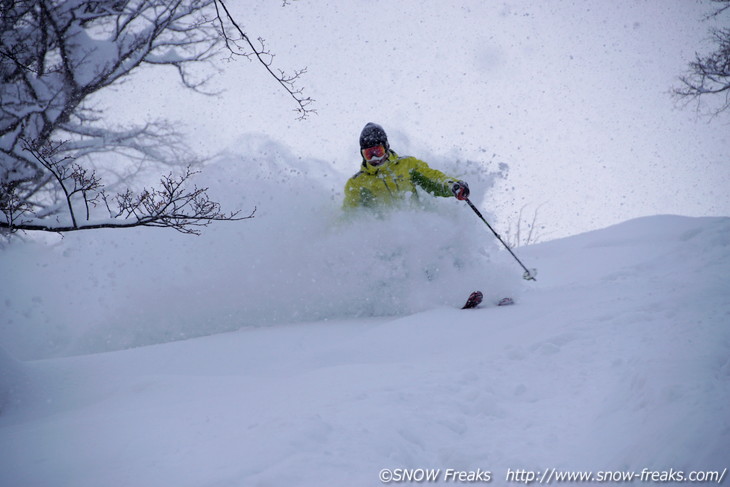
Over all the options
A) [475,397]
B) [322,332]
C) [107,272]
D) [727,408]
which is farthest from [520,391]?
[107,272]

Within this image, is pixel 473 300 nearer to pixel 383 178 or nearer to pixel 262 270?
pixel 383 178

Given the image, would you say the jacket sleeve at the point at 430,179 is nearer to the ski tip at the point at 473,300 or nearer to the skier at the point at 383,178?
the skier at the point at 383,178

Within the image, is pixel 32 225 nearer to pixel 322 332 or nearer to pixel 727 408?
pixel 322 332

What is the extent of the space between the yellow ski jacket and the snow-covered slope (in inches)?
83.2

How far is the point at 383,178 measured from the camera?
5652mm

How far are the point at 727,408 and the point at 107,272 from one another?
7047 mm

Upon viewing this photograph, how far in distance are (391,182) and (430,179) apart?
0.54 m

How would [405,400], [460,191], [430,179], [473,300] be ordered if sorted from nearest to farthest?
[405,400] < [473,300] < [460,191] < [430,179]

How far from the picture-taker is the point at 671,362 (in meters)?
1.96

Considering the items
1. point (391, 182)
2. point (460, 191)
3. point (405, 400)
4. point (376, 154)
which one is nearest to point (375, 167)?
point (376, 154)

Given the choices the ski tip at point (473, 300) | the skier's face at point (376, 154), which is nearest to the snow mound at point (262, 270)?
the ski tip at point (473, 300)

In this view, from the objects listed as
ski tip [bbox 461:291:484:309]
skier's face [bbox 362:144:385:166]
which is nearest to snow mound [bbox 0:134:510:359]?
ski tip [bbox 461:291:484:309]

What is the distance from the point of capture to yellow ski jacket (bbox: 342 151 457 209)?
5621mm

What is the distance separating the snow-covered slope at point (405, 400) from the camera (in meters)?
1.61
